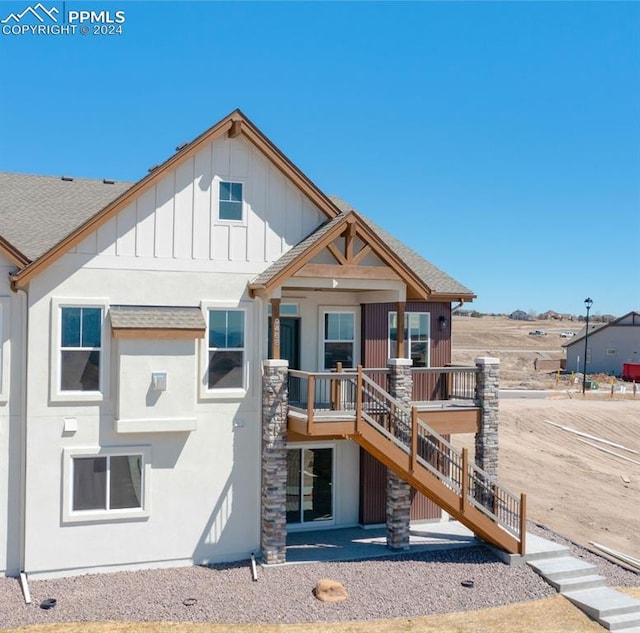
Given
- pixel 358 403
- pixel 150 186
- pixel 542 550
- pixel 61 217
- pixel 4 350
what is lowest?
pixel 542 550

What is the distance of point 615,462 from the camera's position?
3150 centimetres

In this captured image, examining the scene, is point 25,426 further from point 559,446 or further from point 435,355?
point 559,446

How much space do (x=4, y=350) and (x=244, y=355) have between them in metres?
5.28

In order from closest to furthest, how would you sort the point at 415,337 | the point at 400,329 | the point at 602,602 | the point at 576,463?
the point at 602,602 → the point at 400,329 → the point at 415,337 → the point at 576,463

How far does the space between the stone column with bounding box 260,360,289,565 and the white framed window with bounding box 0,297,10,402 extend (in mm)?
5643

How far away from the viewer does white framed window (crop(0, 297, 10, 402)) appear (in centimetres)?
1511

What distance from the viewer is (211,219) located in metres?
16.7

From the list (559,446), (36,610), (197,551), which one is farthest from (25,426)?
(559,446)

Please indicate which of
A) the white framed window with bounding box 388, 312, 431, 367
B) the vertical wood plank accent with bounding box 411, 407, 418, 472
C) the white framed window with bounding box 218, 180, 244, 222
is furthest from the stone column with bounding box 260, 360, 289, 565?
the white framed window with bounding box 388, 312, 431, 367

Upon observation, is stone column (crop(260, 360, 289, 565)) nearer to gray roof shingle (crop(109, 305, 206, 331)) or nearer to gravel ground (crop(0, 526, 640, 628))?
gravel ground (crop(0, 526, 640, 628))

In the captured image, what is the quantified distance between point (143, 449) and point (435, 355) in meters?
Answer: 8.62

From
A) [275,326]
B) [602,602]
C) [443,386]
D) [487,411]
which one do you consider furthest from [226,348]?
[602,602]

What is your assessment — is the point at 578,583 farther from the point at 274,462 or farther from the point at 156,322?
the point at 156,322

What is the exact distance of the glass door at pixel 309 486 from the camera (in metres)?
18.7
